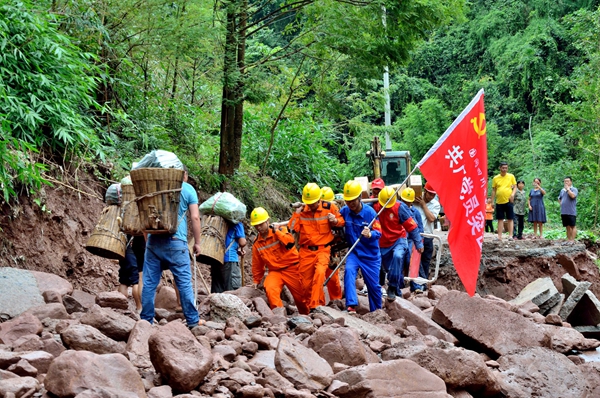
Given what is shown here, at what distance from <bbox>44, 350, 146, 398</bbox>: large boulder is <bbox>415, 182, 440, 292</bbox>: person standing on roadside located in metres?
7.81

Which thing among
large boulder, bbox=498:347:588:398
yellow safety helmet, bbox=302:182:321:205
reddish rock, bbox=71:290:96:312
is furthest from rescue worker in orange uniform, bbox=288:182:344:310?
reddish rock, bbox=71:290:96:312

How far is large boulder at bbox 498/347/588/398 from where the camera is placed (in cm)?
708

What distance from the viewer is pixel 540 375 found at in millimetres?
7281

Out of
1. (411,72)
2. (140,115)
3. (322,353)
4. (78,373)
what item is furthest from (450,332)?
(411,72)

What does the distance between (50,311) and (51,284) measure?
1303mm

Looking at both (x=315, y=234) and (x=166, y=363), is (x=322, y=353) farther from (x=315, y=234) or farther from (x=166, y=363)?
(x=315, y=234)

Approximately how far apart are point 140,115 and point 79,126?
124 inches

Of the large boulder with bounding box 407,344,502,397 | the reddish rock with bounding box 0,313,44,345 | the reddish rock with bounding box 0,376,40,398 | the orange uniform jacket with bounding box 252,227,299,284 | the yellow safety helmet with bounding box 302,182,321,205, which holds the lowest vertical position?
the large boulder with bounding box 407,344,502,397

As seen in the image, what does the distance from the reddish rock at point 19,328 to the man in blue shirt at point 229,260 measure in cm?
341

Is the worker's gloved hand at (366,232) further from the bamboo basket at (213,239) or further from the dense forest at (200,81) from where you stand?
the dense forest at (200,81)

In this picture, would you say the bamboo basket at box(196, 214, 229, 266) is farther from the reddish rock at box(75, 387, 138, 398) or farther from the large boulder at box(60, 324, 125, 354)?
the reddish rock at box(75, 387, 138, 398)

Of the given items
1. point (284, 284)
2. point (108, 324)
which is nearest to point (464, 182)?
point (284, 284)

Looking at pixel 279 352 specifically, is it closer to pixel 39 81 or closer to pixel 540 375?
pixel 540 375

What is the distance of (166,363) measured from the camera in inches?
203
